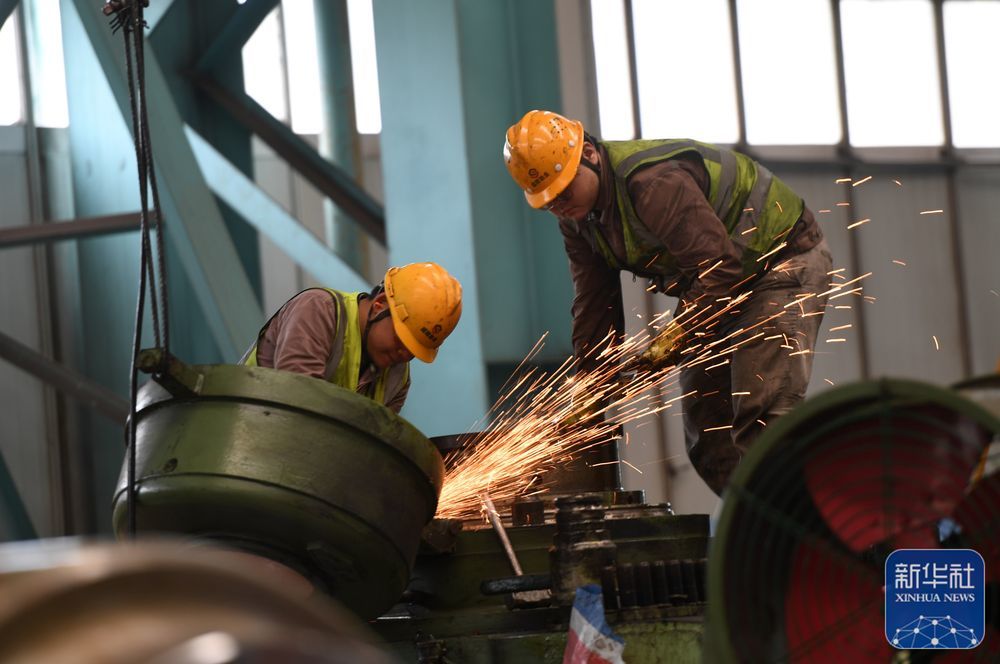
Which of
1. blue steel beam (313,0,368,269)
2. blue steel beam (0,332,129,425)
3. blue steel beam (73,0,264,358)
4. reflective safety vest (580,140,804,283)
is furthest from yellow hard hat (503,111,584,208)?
blue steel beam (313,0,368,269)

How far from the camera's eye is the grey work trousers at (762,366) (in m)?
4.11

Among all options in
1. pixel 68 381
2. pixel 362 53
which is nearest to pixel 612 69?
pixel 362 53

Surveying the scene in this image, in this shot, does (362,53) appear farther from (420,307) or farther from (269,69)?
(420,307)

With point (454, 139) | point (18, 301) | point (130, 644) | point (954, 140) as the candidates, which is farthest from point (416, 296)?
point (954, 140)

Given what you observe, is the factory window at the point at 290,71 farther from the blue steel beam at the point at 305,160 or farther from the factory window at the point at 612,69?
the factory window at the point at 612,69

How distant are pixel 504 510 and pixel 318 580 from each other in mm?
896

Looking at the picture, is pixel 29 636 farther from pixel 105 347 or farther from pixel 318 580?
pixel 105 347

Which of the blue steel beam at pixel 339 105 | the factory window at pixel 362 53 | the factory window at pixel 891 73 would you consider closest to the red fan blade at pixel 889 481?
the blue steel beam at pixel 339 105

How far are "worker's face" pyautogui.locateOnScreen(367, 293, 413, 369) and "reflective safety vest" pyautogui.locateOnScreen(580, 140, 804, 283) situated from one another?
0.86m

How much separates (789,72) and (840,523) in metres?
9.10

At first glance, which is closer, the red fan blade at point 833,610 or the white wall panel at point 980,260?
the red fan blade at point 833,610

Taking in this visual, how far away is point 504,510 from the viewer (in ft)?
12.6

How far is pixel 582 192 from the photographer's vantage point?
13.7 feet

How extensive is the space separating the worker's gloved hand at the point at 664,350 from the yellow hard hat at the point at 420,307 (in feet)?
1.99
